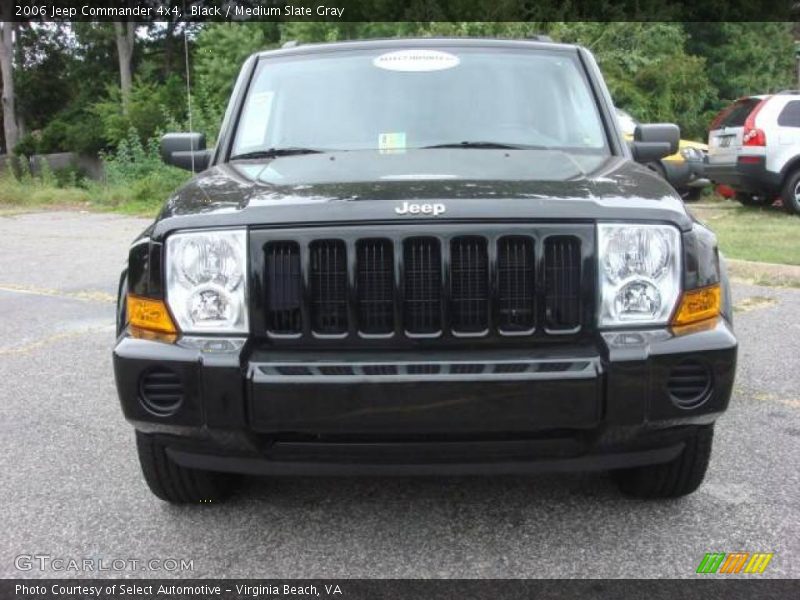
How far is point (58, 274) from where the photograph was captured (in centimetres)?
927

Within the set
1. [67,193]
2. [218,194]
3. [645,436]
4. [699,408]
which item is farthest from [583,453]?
[67,193]

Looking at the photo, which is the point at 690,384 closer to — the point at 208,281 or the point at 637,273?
the point at 637,273

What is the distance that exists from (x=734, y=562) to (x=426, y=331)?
128 cm

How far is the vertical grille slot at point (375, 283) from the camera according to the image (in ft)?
8.72

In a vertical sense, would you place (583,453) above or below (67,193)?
above

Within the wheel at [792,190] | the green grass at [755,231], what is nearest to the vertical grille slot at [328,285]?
the green grass at [755,231]

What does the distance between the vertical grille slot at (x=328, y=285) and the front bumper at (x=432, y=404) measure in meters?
0.10

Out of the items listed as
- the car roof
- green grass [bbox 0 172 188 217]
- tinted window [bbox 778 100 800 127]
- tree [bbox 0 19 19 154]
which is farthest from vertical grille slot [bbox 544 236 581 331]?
tree [bbox 0 19 19 154]

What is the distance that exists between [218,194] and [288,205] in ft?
1.35

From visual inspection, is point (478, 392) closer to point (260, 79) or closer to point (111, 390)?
point (260, 79)

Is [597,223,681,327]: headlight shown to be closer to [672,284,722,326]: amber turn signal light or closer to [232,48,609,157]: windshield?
[672,284,722,326]: amber turn signal light

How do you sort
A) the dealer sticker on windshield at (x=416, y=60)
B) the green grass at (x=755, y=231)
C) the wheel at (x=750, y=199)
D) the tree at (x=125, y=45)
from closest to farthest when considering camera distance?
the dealer sticker on windshield at (x=416, y=60) → the green grass at (x=755, y=231) → the wheel at (x=750, y=199) → the tree at (x=125, y=45)

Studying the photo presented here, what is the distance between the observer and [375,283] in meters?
2.68

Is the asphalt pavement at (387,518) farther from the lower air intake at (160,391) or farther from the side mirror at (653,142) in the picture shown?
the side mirror at (653,142)
